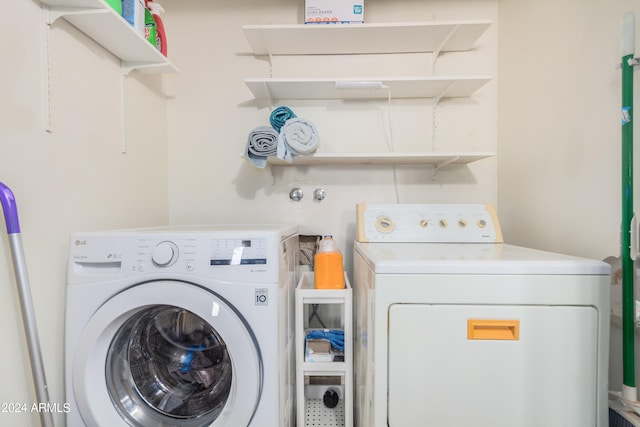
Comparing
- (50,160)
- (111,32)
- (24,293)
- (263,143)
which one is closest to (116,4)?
(111,32)

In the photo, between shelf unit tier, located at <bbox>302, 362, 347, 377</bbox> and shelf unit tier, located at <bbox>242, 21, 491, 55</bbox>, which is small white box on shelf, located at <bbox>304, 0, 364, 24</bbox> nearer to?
shelf unit tier, located at <bbox>242, 21, 491, 55</bbox>

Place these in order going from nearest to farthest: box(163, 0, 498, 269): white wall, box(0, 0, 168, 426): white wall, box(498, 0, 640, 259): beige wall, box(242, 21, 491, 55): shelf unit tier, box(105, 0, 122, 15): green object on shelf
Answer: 1. box(0, 0, 168, 426): white wall
2. box(498, 0, 640, 259): beige wall
3. box(105, 0, 122, 15): green object on shelf
4. box(242, 21, 491, 55): shelf unit tier
5. box(163, 0, 498, 269): white wall

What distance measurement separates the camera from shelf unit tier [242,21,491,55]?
61.5 inches

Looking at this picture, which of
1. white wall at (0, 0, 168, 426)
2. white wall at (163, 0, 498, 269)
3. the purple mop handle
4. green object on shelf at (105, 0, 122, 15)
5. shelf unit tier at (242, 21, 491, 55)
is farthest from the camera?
white wall at (163, 0, 498, 269)

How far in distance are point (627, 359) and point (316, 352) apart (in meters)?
1.00

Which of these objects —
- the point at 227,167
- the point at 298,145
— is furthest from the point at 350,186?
the point at 227,167

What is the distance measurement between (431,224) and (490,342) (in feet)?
2.20

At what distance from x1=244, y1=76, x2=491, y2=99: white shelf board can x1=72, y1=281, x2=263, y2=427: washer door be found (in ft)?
3.71

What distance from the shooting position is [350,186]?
188 cm

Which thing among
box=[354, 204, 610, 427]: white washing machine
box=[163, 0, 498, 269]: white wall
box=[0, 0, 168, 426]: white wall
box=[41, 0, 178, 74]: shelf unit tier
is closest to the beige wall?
box=[163, 0, 498, 269]: white wall

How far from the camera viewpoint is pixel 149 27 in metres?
1.48

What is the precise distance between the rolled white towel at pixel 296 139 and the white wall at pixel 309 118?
360 millimetres

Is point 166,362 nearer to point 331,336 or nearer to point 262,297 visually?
point 262,297

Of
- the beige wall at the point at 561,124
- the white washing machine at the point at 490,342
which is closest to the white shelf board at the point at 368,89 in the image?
the beige wall at the point at 561,124
